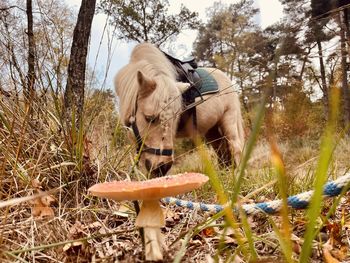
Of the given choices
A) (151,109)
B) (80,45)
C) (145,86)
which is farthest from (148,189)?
(80,45)

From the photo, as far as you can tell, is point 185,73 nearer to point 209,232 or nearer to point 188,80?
point 188,80

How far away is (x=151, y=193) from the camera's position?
2.39 feet

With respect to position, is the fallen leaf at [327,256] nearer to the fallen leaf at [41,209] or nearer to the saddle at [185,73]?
the fallen leaf at [41,209]

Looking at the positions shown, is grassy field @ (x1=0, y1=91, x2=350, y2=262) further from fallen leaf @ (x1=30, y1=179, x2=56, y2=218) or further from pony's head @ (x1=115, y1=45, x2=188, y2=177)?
pony's head @ (x1=115, y1=45, x2=188, y2=177)

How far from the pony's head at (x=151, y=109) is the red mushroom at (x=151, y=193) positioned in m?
2.38

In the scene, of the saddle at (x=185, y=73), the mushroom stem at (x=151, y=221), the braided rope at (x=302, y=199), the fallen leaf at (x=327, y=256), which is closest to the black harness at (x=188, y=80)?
the saddle at (x=185, y=73)

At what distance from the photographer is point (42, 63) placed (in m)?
2.06

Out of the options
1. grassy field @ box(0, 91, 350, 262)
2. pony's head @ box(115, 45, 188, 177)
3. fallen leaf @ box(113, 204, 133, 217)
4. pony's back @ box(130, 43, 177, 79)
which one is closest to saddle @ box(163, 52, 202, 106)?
pony's back @ box(130, 43, 177, 79)

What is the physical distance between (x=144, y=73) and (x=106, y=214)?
265 centimetres

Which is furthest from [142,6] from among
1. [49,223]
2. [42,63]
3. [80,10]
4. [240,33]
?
[49,223]

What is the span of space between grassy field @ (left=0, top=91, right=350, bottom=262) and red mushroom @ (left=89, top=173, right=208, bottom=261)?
0.06 metres

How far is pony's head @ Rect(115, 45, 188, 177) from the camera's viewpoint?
132 inches

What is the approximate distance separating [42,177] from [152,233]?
41.8 inches

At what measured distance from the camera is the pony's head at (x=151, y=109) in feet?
11.0
